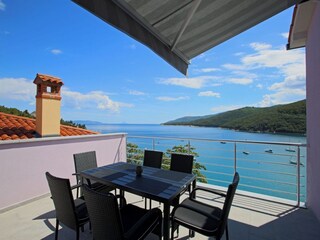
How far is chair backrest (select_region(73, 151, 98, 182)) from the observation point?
2996 mm

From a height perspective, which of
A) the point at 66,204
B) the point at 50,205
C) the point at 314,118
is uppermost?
the point at 314,118

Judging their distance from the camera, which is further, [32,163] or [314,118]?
[32,163]

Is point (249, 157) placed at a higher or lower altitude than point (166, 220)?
lower

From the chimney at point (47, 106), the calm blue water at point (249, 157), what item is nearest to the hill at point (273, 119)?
the calm blue water at point (249, 157)

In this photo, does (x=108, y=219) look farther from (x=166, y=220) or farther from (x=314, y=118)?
(x=314, y=118)

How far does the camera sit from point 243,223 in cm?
275

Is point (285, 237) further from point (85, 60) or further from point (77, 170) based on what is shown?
point (85, 60)

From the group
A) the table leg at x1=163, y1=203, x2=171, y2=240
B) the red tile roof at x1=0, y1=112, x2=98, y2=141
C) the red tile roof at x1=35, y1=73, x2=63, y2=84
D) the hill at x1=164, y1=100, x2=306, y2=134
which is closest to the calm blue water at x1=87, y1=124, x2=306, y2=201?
the hill at x1=164, y1=100, x2=306, y2=134

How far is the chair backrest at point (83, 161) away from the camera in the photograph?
300 cm

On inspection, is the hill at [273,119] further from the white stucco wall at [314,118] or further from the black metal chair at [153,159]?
the black metal chair at [153,159]

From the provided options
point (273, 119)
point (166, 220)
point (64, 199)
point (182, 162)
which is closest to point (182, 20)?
point (182, 162)

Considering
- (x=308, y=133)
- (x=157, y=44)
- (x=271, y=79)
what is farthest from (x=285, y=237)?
(x=271, y=79)

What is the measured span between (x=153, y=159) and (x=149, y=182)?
3.96 feet

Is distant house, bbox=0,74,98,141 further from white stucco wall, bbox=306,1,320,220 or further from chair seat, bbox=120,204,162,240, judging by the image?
white stucco wall, bbox=306,1,320,220
